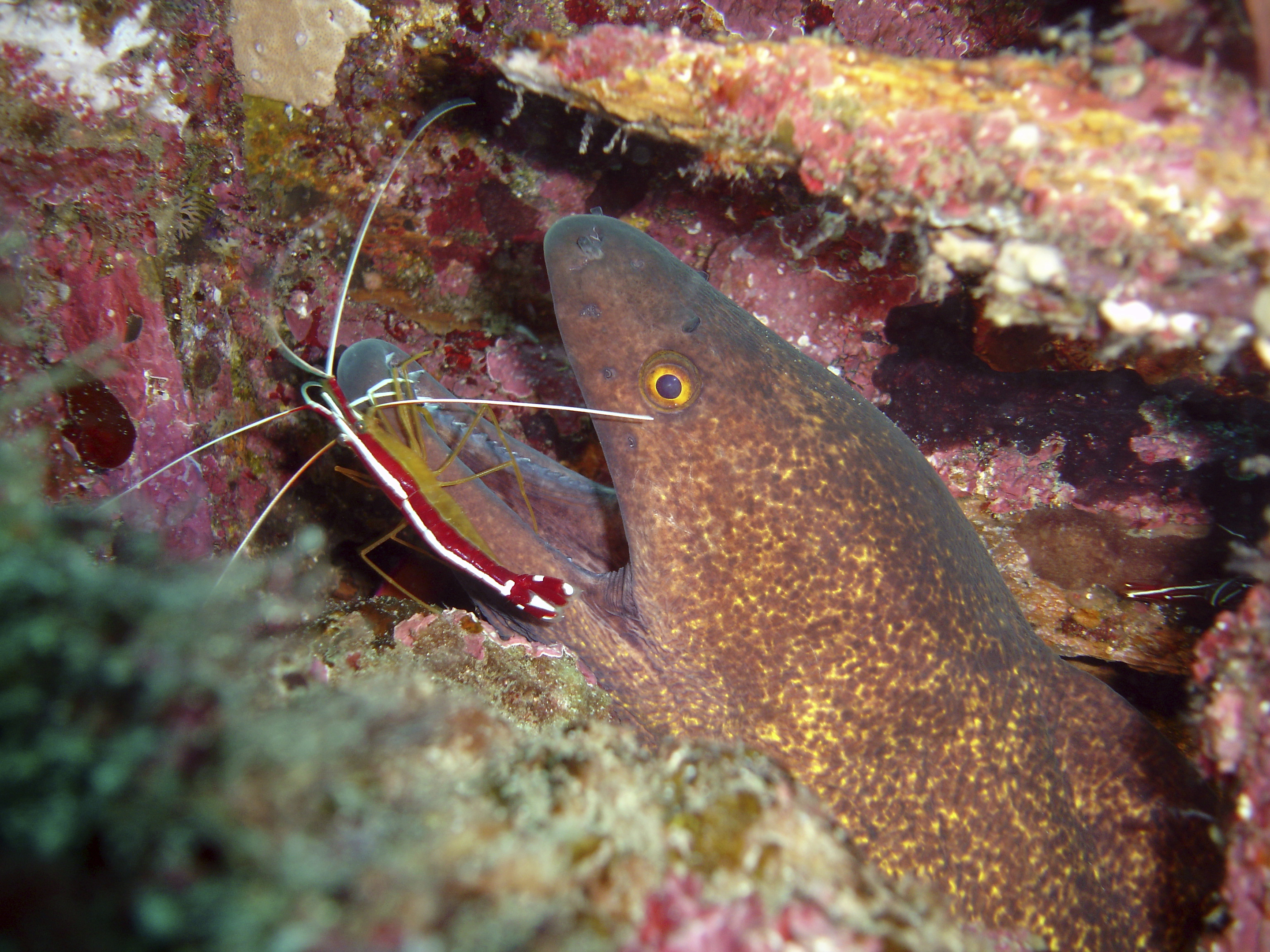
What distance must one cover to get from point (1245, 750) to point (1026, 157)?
5.74 ft

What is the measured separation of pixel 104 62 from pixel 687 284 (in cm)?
226

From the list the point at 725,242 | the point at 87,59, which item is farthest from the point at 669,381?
the point at 87,59

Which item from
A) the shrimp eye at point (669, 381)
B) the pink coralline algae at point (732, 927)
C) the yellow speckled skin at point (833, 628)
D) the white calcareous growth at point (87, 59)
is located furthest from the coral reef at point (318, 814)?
the white calcareous growth at point (87, 59)

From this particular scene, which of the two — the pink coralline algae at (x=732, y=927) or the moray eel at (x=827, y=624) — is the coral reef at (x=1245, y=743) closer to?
the moray eel at (x=827, y=624)

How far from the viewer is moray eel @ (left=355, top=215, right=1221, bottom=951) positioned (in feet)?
7.36

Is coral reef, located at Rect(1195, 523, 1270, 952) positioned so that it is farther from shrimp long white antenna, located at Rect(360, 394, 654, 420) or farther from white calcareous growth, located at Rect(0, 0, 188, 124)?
white calcareous growth, located at Rect(0, 0, 188, 124)

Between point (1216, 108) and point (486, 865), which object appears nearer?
point (486, 865)

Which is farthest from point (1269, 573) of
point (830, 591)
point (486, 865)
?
point (486, 865)

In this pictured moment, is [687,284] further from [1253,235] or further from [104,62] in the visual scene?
[104,62]

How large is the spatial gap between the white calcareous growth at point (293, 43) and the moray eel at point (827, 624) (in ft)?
5.46

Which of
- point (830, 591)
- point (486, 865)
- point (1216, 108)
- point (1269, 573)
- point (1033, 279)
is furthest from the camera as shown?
point (830, 591)

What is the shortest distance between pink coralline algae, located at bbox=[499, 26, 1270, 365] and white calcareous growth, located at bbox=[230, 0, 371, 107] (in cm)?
161

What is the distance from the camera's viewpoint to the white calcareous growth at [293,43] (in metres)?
2.81

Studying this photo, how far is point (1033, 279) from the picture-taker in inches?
63.6
